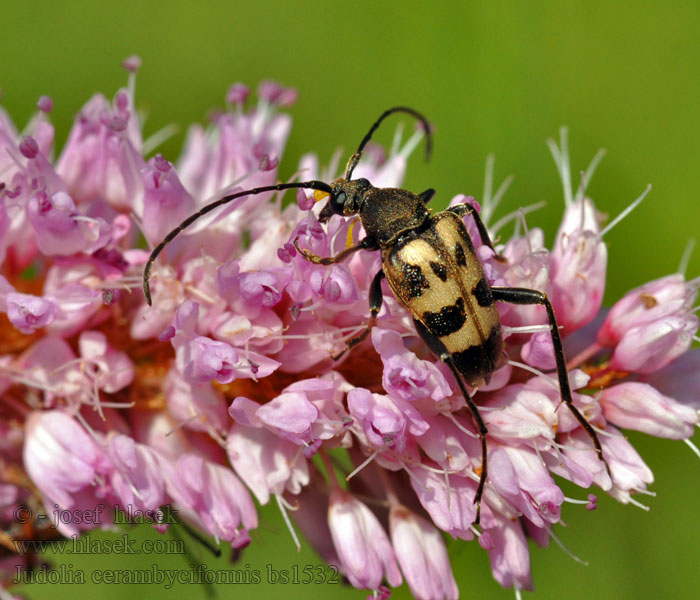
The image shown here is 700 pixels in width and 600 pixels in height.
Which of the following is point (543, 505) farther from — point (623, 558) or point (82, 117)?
point (623, 558)

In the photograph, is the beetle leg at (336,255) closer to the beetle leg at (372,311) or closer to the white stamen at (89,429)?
the beetle leg at (372,311)

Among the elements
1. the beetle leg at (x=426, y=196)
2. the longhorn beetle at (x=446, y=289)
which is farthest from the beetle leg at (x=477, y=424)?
the beetle leg at (x=426, y=196)

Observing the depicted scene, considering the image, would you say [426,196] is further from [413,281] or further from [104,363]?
[104,363]

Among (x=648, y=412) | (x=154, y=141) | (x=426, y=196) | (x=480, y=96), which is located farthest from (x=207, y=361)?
(x=480, y=96)

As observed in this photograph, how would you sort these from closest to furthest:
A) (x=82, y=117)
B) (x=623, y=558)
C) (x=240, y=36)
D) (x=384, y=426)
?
1. (x=384, y=426)
2. (x=82, y=117)
3. (x=623, y=558)
4. (x=240, y=36)

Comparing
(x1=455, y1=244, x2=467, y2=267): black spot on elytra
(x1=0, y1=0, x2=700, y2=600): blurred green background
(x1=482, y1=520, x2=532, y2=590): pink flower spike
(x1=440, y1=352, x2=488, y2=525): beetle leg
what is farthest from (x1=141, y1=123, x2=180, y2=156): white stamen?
(x1=482, y1=520, x2=532, y2=590): pink flower spike

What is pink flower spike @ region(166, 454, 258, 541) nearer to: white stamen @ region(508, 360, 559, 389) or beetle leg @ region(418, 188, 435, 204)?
white stamen @ region(508, 360, 559, 389)

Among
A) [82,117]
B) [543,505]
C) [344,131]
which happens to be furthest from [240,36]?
[543,505]
